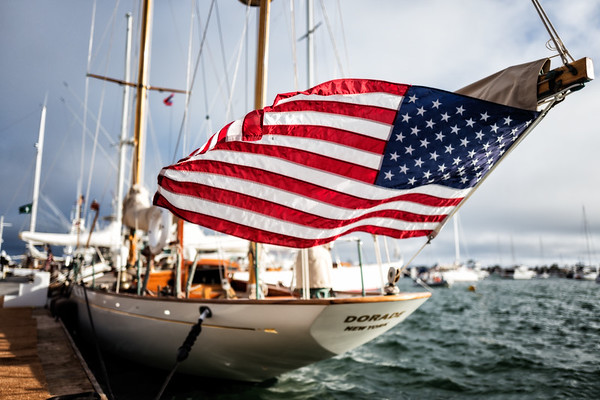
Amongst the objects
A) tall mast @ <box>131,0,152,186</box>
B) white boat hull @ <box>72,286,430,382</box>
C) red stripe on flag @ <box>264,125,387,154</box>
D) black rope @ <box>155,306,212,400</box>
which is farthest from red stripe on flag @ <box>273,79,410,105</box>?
tall mast @ <box>131,0,152,186</box>

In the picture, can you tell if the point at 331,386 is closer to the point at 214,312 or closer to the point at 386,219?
the point at 214,312

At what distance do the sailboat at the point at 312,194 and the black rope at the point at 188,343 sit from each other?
0.10 ft

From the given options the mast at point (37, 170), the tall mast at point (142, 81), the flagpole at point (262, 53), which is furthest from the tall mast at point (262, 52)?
the mast at point (37, 170)

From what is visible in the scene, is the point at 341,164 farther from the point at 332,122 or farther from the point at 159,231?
the point at 159,231

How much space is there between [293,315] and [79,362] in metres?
4.08

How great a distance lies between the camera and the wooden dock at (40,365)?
4945 mm

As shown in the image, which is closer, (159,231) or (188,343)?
(188,343)

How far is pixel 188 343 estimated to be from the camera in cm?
483

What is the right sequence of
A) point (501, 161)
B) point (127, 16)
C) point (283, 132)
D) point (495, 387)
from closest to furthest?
point (501, 161) → point (283, 132) → point (495, 387) → point (127, 16)

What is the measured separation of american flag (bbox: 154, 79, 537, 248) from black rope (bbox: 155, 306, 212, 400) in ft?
4.81

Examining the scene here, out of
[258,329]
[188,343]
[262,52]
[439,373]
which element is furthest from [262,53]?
[439,373]

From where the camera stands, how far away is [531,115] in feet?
12.4

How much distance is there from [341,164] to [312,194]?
0.54 m

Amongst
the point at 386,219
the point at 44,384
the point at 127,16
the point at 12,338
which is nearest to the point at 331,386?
the point at 386,219
